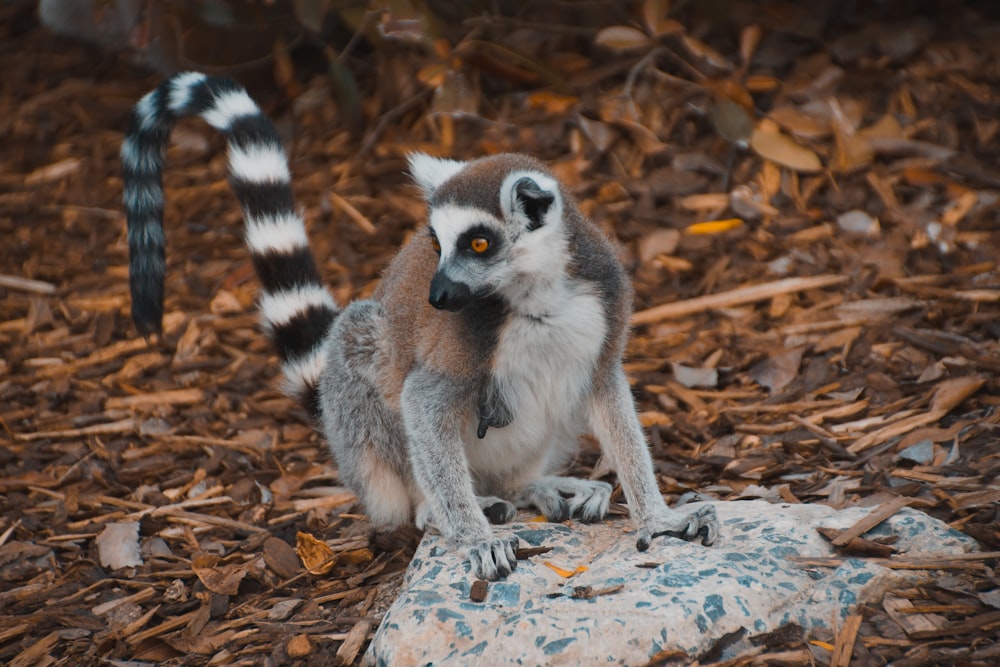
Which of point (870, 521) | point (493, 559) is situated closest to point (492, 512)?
point (493, 559)

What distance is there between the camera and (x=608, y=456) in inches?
167

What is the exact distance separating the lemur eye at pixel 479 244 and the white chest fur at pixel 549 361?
0.29 meters

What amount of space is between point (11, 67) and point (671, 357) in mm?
6644

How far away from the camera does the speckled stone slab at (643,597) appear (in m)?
3.27

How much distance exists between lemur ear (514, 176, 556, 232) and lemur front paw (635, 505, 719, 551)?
47.4 inches

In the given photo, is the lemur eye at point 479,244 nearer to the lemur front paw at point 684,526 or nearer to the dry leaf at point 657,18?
the lemur front paw at point 684,526

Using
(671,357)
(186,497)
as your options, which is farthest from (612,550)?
(186,497)

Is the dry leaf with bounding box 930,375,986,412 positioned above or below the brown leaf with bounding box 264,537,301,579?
below

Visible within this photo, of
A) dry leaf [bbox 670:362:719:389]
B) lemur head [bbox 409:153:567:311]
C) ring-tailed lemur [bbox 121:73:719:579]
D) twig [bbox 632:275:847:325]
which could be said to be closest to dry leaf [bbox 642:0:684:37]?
twig [bbox 632:275:847:325]

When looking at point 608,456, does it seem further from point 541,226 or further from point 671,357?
point 671,357

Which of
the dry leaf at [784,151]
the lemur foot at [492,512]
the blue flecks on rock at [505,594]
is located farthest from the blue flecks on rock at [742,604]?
the dry leaf at [784,151]

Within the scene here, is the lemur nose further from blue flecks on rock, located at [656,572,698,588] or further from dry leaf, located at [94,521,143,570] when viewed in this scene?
dry leaf, located at [94,521,143,570]

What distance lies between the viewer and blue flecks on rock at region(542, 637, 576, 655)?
3.24 metres

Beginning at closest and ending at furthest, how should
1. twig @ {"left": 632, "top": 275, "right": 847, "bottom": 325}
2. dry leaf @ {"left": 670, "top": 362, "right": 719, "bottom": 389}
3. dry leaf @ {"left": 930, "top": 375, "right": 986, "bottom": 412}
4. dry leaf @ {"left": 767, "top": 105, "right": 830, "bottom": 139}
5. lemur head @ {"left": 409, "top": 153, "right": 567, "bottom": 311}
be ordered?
lemur head @ {"left": 409, "top": 153, "right": 567, "bottom": 311}
dry leaf @ {"left": 930, "top": 375, "right": 986, "bottom": 412}
dry leaf @ {"left": 670, "top": 362, "right": 719, "bottom": 389}
twig @ {"left": 632, "top": 275, "right": 847, "bottom": 325}
dry leaf @ {"left": 767, "top": 105, "right": 830, "bottom": 139}
